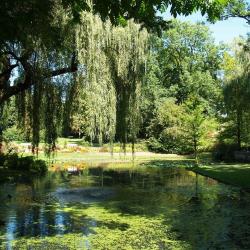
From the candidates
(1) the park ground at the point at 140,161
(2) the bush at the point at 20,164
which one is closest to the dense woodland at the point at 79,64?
(1) the park ground at the point at 140,161

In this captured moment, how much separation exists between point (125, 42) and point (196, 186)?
24.8ft

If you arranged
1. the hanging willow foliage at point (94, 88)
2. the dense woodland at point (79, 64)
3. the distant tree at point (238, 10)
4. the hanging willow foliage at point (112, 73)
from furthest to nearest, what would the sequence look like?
the distant tree at point (238, 10), the hanging willow foliage at point (112, 73), the hanging willow foliage at point (94, 88), the dense woodland at point (79, 64)

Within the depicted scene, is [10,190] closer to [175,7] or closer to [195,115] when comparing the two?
[175,7]

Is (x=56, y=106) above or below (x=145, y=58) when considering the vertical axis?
below

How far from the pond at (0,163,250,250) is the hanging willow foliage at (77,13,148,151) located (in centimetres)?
280

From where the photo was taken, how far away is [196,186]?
65.2 feet

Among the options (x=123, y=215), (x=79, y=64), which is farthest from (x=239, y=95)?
(x=123, y=215)

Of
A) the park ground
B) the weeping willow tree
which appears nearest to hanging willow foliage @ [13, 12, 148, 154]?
the park ground

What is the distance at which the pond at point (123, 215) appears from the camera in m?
9.52

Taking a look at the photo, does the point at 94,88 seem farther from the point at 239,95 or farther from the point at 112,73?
the point at 239,95

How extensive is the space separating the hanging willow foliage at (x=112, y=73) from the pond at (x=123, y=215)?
2802 millimetres

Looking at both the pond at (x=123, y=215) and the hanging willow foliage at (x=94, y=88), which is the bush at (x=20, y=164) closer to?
the pond at (x=123, y=215)

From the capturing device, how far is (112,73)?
52.6 ft

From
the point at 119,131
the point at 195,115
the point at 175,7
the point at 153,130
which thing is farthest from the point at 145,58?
the point at 153,130
